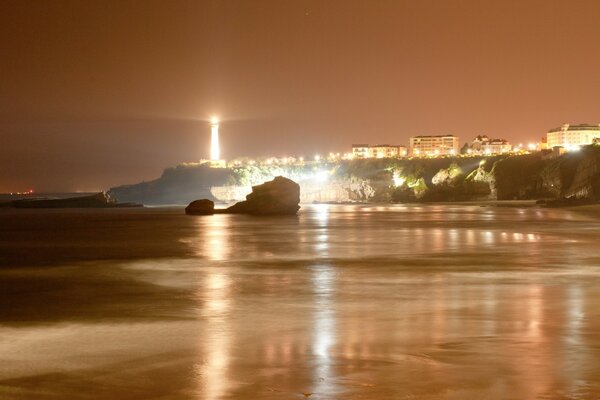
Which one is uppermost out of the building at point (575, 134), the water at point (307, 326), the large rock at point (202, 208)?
the building at point (575, 134)

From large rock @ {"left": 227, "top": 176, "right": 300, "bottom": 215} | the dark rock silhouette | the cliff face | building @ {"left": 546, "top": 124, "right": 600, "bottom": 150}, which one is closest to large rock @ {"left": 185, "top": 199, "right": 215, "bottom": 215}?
the dark rock silhouette

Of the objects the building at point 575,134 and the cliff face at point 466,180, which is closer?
the cliff face at point 466,180

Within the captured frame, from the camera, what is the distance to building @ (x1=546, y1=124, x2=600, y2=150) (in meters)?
161

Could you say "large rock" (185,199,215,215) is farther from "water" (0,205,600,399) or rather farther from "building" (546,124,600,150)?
"building" (546,124,600,150)

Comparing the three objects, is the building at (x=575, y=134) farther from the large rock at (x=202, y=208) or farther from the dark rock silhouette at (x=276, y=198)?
the large rock at (x=202, y=208)

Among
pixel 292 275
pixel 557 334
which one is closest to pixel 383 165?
pixel 292 275

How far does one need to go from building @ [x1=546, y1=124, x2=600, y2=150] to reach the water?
453ft

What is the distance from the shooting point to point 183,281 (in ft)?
78.9

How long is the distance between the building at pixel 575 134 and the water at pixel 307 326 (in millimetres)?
138157

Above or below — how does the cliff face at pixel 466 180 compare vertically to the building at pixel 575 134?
below

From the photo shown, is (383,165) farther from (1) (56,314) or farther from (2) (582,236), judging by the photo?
(1) (56,314)

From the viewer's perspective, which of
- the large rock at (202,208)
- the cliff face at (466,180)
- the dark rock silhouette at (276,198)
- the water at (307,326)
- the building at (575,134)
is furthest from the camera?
the building at (575,134)

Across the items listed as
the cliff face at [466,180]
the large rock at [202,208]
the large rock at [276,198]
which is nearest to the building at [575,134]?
the cliff face at [466,180]

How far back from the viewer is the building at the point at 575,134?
161 meters
